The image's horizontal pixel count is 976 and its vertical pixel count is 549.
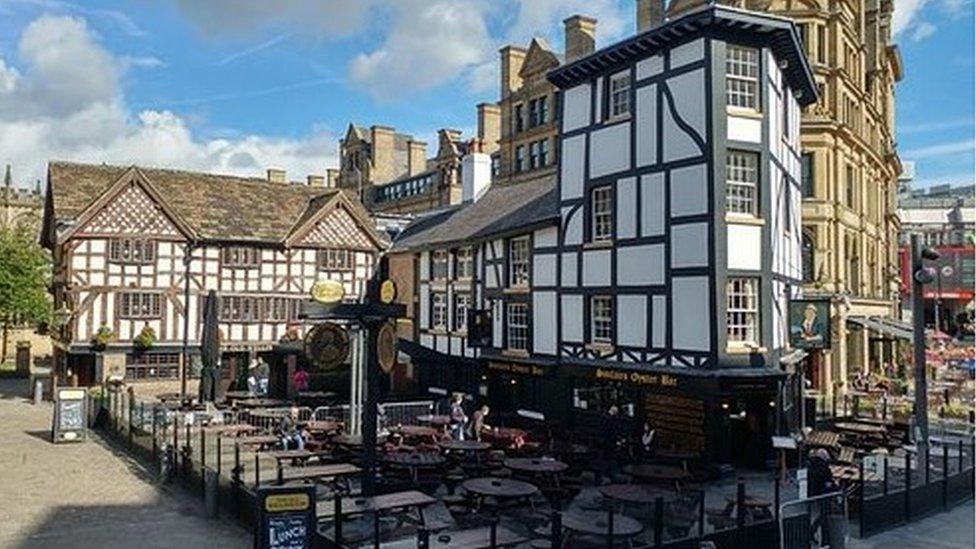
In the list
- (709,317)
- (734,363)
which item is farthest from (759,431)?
(709,317)

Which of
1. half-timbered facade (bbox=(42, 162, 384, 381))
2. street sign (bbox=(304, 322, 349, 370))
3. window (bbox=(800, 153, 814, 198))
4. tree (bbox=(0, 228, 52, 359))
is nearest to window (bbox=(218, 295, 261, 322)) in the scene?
half-timbered facade (bbox=(42, 162, 384, 381))

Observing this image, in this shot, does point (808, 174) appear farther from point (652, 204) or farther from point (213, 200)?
point (213, 200)

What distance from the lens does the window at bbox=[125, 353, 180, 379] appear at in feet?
109

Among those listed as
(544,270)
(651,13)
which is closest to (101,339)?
(544,270)

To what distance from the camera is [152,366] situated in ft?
110

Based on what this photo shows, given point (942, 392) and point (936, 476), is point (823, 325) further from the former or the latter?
point (942, 392)

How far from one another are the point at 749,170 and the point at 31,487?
1858 centimetres

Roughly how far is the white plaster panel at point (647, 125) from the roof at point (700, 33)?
1086 mm

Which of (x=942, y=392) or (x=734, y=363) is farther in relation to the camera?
(x=942, y=392)

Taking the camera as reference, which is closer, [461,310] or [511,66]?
[461,310]

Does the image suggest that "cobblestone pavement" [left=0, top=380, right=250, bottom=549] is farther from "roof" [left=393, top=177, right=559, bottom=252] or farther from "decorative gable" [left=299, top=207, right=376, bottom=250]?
"decorative gable" [left=299, top=207, right=376, bottom=250]

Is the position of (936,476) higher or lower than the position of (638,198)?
lower

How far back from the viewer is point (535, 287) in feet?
81.1

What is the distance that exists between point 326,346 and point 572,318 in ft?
28.5
